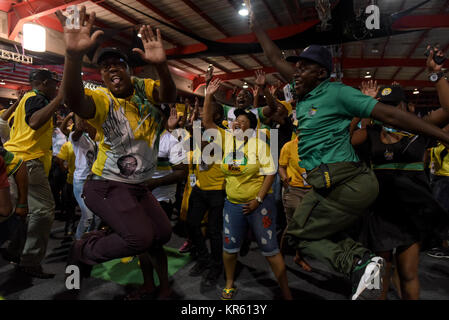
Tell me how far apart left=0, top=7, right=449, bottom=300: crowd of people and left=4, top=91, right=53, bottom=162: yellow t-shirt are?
0.01 metres

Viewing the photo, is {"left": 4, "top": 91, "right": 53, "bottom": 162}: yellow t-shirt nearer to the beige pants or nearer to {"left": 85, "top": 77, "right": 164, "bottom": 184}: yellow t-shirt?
the beige pants

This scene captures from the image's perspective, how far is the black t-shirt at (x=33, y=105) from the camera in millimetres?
3166

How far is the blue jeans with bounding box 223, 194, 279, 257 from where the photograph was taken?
2684 mm

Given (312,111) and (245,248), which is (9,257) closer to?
(245,248)

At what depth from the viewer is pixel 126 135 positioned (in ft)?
6.91

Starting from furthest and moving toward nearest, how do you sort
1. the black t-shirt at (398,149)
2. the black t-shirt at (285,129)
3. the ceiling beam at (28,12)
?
the ceiling beam at (28,12) < the black t-shirt at (285,129) < the black t-shirt at (398,149)

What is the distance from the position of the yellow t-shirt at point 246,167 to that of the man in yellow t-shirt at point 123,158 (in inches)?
A: 34.9

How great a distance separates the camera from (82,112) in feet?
5.98

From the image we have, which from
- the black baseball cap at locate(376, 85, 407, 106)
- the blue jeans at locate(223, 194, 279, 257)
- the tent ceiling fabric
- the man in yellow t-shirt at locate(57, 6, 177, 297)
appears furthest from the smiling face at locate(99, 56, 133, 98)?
the tent ceiling fabric

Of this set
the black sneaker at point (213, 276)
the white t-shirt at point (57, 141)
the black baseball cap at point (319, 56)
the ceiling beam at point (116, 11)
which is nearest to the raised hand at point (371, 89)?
the black baseball cap at point (319, 56)

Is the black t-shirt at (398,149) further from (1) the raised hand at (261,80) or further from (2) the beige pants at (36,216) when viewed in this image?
(2) the beige pants at (36,216)
